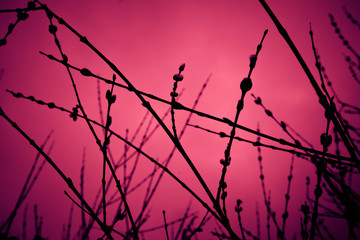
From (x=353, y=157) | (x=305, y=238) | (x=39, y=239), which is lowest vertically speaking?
(x=39, y=239)

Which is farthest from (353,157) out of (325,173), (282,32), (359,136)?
(359,136)

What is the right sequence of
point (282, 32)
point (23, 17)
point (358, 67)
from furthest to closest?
point (358, 67) < point (23, 17) < point (282, 32)

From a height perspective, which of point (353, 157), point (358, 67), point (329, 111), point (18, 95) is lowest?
point (18, 95)

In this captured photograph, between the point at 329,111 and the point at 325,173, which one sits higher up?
the point at 329,111

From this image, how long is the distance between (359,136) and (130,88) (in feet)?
8.51

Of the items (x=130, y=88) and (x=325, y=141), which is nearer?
(x=130, y=88)

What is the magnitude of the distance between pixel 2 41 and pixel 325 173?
1.95 m

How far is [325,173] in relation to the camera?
106 centimetres

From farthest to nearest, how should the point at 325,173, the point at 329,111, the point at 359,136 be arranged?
the point at 359,136 < the point at 325,173 < the point at 329,111

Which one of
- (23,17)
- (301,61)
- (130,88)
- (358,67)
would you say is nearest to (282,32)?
(301,61)

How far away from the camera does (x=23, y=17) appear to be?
1.34 metres

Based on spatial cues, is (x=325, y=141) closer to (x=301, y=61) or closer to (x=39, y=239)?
(x=301, y=61)

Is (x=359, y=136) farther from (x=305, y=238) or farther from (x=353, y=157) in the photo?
(x=353, y=157)

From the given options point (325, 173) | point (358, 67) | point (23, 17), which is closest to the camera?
point (325, 173)
